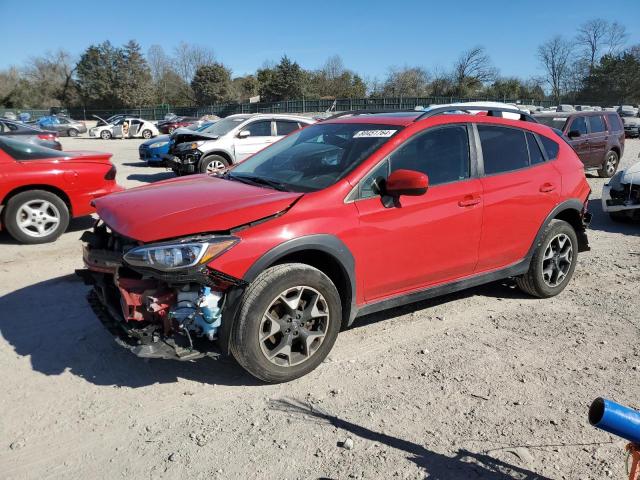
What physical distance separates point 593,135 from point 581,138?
0.59 meters

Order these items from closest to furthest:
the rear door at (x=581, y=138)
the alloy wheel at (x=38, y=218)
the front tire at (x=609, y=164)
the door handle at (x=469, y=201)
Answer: the door handle at (x=469, y=201) → the alloy wheel at (x=38, y=218) → the rear door at (x=581, y=138) → the front tire at (x=609, y=164)

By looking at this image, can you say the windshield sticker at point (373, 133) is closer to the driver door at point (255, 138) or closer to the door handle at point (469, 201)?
the door handle at point (469, 201)

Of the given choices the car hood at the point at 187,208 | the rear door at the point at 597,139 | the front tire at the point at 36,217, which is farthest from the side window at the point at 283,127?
the car hood at the point at 187,208

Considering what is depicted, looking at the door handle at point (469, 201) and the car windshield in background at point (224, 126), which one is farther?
the car windshield in background at point (224, 126)

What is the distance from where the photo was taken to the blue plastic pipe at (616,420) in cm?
173

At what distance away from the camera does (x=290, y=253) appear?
324cm

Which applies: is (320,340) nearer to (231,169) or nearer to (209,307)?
(209,307)

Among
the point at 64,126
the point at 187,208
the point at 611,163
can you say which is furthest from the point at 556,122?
the point at 64,126

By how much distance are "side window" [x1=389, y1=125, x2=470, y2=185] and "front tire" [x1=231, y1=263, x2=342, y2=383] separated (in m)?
1.11

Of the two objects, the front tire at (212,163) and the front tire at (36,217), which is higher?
the front tire at (212,163)

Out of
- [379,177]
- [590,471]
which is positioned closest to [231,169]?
[379,177]

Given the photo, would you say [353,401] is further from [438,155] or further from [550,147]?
[550,147]

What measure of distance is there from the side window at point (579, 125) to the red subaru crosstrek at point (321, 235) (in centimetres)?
865

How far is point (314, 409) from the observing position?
3094 millimetres
